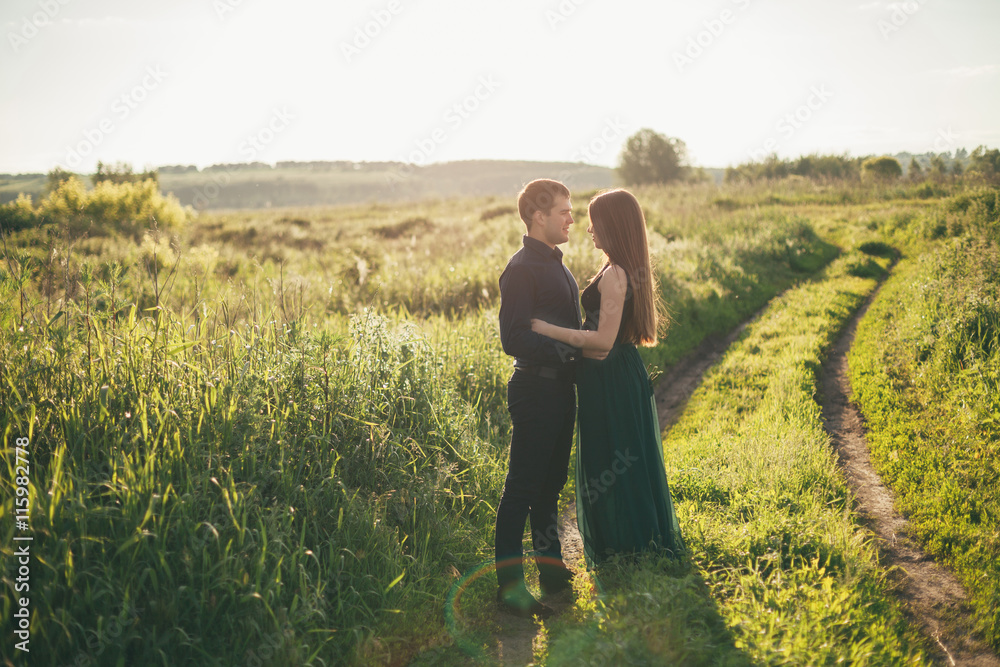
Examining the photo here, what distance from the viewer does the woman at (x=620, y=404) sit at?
3410mm

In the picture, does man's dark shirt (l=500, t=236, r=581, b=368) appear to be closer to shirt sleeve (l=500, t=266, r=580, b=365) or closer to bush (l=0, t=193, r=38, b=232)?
shirt sleeve (l=500, t=266, r=580, b=365)

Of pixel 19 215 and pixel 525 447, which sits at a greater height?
pixel 19 215

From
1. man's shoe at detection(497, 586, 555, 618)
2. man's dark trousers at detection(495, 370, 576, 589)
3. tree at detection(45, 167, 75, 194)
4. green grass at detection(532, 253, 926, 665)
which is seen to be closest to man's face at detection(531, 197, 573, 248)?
man's dark trousers at detection(495, 370, 576, 589)

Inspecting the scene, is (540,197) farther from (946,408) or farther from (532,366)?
(946,408)

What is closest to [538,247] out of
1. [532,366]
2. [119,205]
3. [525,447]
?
[532,366]

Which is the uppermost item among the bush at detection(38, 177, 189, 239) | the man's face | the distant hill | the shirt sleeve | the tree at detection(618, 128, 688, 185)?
the distant hill

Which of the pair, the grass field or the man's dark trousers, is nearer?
the grass field

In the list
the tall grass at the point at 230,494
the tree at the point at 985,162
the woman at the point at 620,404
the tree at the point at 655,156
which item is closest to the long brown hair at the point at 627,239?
the woman at the point at 620,404

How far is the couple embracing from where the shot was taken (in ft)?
10.9

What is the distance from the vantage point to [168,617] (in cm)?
256

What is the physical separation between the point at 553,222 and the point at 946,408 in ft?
16.5

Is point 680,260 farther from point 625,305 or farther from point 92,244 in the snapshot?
point 92,244

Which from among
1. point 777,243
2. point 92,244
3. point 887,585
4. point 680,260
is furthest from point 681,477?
point 92,244

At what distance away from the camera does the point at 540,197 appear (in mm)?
3330
